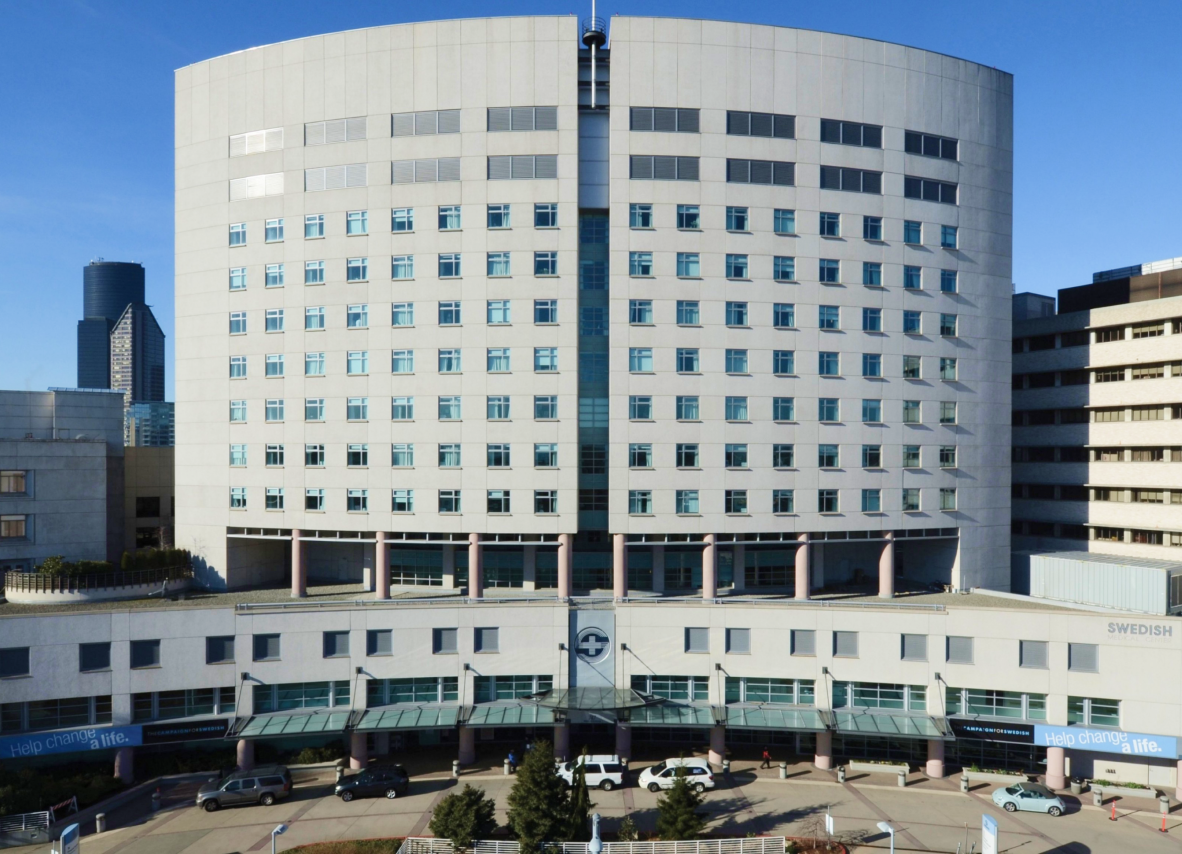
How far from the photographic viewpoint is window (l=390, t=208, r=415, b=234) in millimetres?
47000

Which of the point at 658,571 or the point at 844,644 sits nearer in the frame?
the point at 844,644

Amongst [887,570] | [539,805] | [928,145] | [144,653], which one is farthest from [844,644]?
[144,653]

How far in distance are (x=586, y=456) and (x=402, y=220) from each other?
20005mm

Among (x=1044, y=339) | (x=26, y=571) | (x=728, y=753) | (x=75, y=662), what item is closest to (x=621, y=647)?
(x=728, y=753)

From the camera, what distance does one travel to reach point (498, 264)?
46406 millimetres

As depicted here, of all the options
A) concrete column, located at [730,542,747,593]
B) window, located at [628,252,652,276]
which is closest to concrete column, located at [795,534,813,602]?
concrete column, located at [730,542,747,593]

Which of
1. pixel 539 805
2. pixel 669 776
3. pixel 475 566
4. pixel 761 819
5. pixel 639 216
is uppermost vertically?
pixel 639 216

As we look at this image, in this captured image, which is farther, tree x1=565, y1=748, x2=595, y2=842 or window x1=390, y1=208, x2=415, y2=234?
window x1=390, y1=208, x2=415, y2=234

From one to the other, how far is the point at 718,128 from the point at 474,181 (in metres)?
16.6

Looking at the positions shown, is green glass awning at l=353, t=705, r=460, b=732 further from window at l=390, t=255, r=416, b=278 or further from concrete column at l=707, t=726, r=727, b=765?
window at l=390, t=255, r=416, b=278

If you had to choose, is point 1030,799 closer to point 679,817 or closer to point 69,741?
point 679,817

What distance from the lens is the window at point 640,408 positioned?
46344 millimetres

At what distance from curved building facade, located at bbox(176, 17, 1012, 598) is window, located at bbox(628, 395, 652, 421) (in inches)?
9.3

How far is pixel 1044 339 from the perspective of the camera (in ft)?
197
